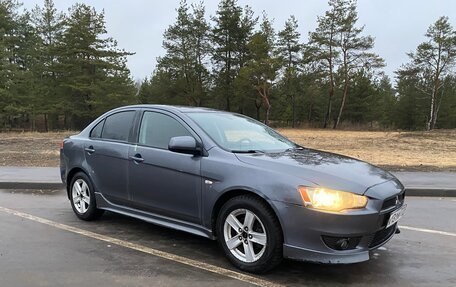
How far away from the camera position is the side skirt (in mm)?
4578

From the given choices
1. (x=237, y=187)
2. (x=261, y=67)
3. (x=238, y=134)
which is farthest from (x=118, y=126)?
(x=261, y=67)

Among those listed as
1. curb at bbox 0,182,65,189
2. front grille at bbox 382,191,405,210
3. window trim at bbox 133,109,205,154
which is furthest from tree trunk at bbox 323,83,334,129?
front grille at bbox 382,191,405,210

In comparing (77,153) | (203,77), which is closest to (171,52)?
(203,77)

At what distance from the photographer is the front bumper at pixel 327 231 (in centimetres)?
376

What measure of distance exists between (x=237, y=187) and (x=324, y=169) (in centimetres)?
84

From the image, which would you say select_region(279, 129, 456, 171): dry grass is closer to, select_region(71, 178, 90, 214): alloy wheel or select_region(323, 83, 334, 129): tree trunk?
select_region(71, 178, 90, 214): alloy wheel

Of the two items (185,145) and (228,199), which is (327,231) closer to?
(228,199)

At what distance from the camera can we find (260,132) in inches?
217

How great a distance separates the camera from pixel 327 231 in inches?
148

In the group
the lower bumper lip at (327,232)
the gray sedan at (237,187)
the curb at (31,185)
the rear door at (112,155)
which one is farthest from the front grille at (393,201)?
the curb at (31,185)

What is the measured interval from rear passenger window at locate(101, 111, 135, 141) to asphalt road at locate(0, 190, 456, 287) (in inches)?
47.4

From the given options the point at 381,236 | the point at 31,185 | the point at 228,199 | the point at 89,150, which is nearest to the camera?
the point at 381,236

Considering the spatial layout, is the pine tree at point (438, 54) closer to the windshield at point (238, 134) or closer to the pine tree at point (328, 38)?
the pine tree at point (328, 38)

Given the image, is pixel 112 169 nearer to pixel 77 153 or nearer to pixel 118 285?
pixel 77 153
